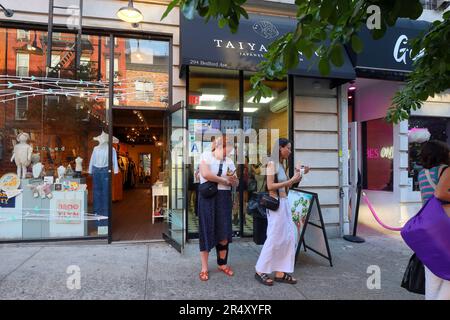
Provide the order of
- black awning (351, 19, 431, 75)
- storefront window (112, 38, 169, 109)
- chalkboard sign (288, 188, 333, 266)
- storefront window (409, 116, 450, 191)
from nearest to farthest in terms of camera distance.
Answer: chalkboard sign (288, 188, 333, 266)
storefront window (112, 38, 169, 109)
black awning (351, 19, 431, 75)
storefront window (409, 116, 450, 191)

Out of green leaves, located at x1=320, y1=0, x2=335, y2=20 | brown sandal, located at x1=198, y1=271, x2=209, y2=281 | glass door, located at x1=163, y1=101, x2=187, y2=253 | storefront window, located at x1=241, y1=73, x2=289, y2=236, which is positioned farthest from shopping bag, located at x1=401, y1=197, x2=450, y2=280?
storefront window, located at x1=241, y1=73, x2=289, y2=236

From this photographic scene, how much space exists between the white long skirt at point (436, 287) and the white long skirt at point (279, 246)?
153 centimetres

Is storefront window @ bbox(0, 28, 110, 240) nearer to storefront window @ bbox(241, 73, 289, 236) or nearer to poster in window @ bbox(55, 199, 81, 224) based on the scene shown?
poster in window @ bbox(55, 199, 81, 224)

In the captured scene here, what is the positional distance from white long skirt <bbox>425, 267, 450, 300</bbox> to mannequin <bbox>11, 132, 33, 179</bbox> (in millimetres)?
6159

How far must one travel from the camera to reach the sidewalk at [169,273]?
3.68 metres

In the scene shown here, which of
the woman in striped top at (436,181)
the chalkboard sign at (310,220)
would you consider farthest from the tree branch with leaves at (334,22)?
the chalkboard sign at (310,220)

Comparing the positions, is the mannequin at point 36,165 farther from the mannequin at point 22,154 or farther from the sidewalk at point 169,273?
the sidewalk at point 169,273

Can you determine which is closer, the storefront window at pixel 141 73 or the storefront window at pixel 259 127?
the storefront window at pixel 141 73

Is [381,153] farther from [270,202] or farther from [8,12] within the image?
[8,12]

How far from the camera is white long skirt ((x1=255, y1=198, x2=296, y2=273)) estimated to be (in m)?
3.94

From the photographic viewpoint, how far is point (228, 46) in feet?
17.9

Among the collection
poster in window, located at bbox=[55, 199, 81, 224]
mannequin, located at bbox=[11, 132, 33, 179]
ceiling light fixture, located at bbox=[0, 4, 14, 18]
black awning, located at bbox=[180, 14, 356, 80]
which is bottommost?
poster in window, located at bbox=[55, 199, 81, 224]

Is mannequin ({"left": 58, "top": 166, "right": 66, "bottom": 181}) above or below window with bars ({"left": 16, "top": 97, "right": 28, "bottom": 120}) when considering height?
below

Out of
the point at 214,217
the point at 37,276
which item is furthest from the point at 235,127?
the point at 37,276
